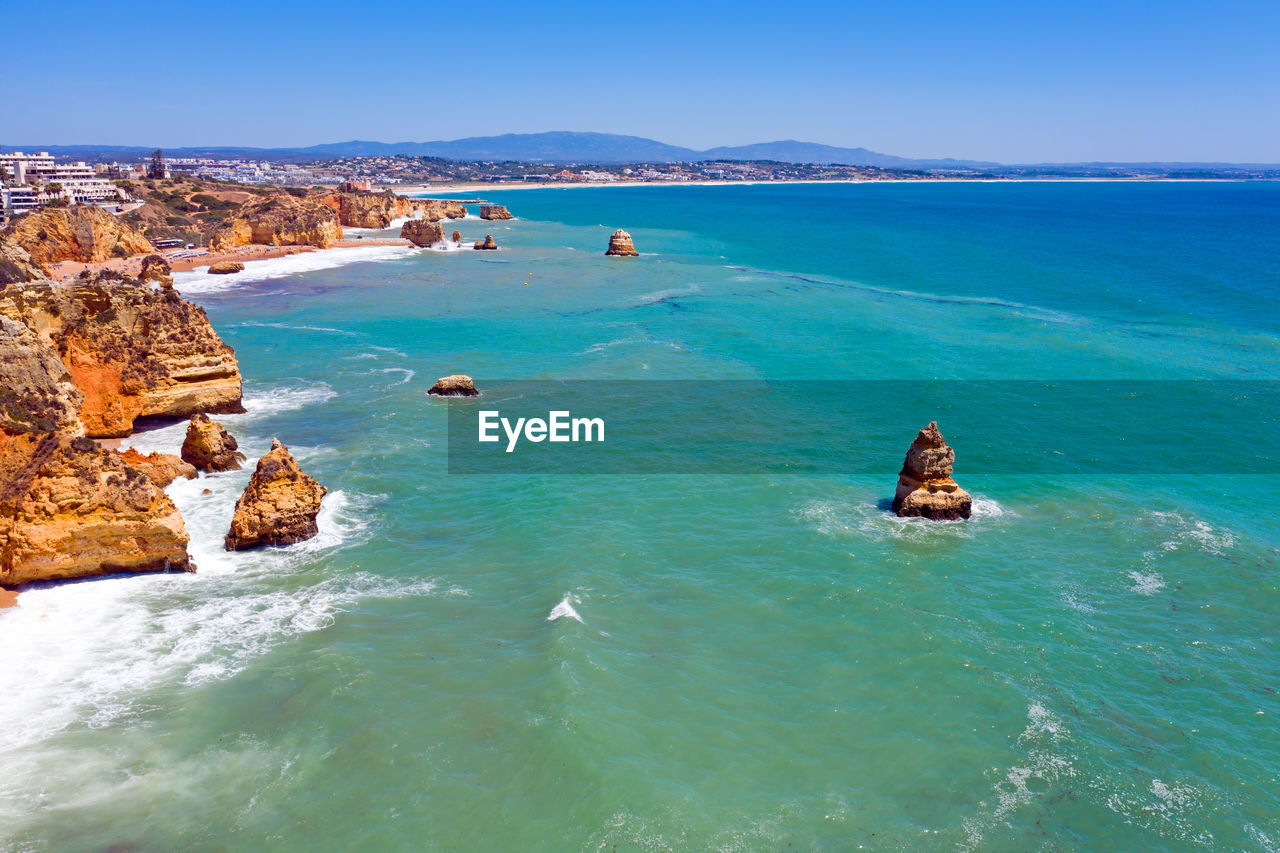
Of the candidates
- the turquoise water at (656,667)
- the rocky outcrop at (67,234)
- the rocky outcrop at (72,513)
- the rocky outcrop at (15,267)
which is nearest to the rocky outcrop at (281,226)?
the rocky outcrop at (67,234)

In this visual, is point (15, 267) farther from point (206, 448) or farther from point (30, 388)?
point (30, 388)

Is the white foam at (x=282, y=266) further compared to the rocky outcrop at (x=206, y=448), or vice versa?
the white foam at (x=282, y=266)

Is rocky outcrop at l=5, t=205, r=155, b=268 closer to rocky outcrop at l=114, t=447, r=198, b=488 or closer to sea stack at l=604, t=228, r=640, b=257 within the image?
sea stack at l=604, t=228, r=640, b=257

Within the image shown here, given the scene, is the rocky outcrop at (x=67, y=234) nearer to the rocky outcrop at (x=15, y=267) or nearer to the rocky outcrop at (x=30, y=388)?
the rocky outcrop at (x=15, y=267)

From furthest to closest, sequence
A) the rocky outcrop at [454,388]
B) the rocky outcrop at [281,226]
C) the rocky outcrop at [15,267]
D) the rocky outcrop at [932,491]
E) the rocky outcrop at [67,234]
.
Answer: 1. the rocky outcrop at [281,226]
2. the rocky outcrop at [67,234]
3. the rocky outcrop at [454,388]
4. the rocky outcrop at [15,267]
5. the rocky outcrop at [932,491]

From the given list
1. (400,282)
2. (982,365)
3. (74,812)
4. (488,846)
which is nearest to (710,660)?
(488,846)

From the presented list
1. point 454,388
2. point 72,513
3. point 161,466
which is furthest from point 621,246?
point 72,513

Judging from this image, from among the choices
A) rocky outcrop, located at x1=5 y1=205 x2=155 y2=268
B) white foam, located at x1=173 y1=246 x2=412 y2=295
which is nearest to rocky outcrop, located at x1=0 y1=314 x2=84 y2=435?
white foam, located at x1=173 y1=246 x2=412 y2=295
